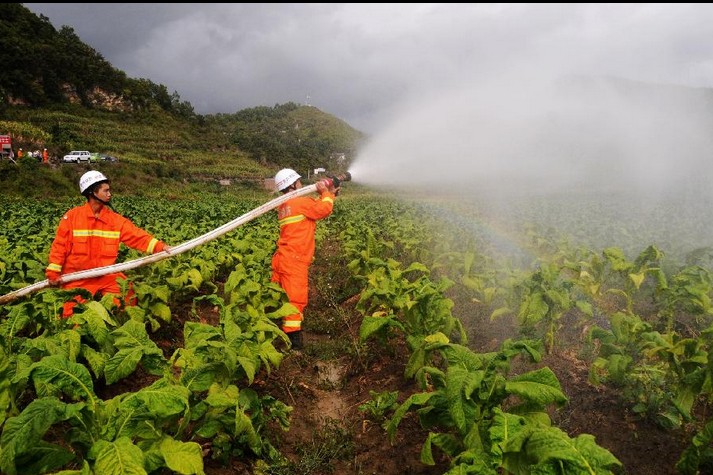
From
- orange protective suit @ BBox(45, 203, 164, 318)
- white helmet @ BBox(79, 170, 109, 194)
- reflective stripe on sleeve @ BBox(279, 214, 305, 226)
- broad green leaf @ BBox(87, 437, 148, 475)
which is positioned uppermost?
white helmet @ BBox(79, 170, 109, 194)

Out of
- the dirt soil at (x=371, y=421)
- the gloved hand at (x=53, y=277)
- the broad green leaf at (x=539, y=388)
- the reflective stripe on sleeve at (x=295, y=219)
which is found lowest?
the dirt soil at (x=371, y=421)

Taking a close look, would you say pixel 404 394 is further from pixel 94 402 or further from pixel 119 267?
pixel 119 267

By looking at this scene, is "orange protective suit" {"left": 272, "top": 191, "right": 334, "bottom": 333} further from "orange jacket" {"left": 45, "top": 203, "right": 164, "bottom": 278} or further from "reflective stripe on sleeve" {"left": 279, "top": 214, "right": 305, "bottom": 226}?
"orange jacket" {"left": 45, "top": 203, "right": 164, "bottom": 278}

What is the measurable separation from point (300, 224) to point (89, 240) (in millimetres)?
2730

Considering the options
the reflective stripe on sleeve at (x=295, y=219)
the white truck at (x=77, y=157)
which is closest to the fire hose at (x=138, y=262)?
the reflective stripe on sleeve at (x=295, y=219)

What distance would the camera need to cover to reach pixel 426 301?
4652 mm

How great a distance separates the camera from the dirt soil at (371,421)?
352cm

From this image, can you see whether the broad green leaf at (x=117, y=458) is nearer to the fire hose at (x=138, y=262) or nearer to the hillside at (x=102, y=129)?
the fire hose at (x=138, y=262)

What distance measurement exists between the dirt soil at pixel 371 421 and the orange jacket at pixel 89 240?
57.1 inches

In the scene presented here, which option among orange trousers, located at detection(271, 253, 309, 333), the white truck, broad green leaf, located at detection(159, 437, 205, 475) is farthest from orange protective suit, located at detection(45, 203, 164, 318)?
the white truck

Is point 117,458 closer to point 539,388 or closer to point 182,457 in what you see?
point 182,457

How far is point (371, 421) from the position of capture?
4227mm

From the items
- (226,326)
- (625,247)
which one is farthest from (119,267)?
(625,247)

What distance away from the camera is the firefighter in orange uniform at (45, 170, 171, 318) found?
582 centimetres
